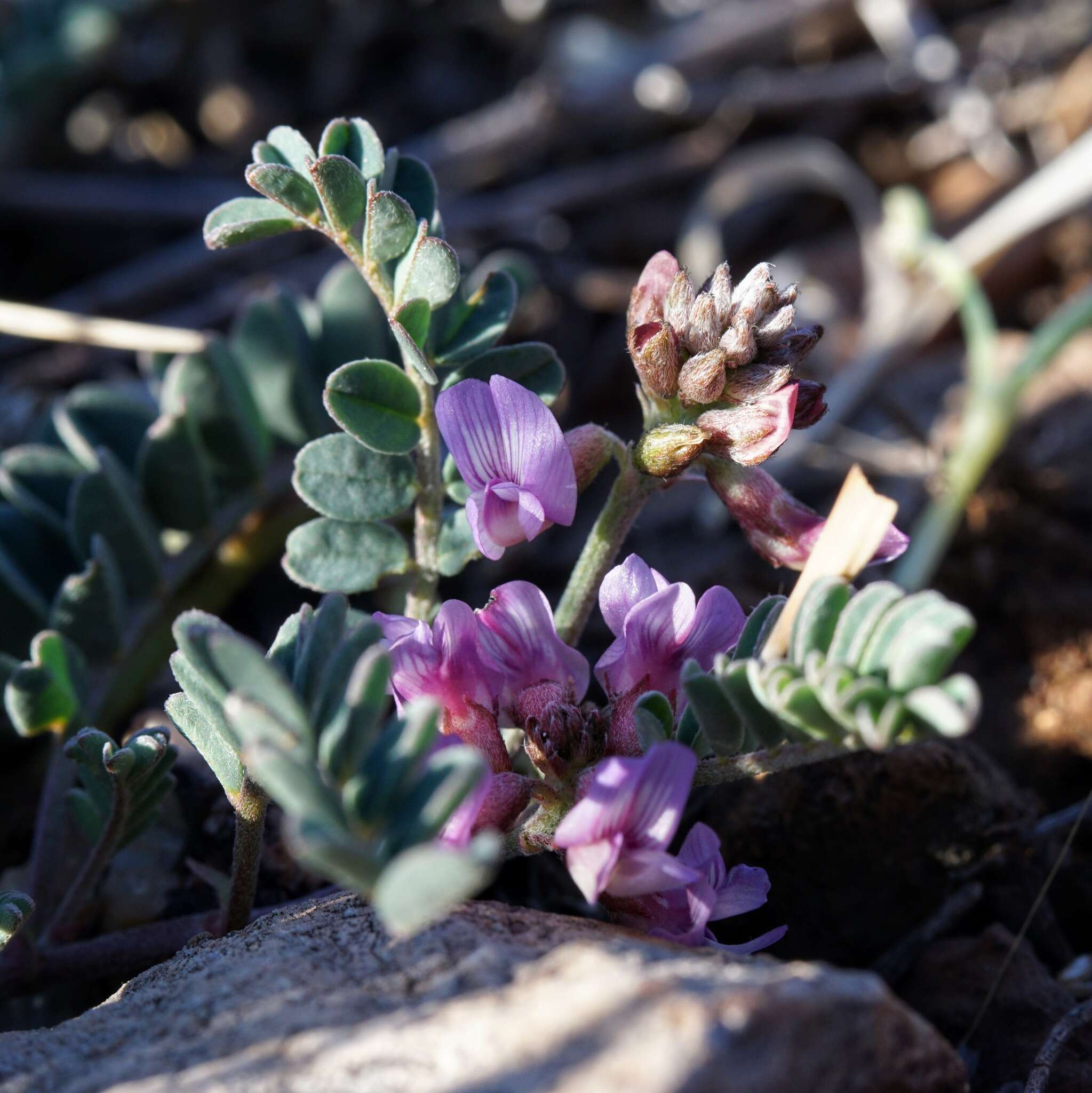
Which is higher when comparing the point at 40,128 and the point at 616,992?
the point at 40,128

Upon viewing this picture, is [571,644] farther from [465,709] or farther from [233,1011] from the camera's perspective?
[233,1011]

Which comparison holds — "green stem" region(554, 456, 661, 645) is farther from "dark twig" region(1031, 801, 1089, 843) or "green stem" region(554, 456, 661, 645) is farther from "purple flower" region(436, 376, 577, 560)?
"dark twig" region(1031, 801, 1089, 843)

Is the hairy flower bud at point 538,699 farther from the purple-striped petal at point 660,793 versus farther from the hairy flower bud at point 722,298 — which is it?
the hairy flower bud at point 722,298

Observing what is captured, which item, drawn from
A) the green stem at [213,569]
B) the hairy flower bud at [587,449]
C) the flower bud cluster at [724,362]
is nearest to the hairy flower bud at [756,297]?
the flower bud cluster at [724,362]

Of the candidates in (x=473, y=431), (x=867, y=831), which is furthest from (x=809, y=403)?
(x=867, y=831)

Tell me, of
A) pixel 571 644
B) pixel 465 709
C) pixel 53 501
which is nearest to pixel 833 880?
pixel 571 644

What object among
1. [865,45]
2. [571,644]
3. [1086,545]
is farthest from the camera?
[865,45]
